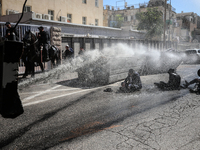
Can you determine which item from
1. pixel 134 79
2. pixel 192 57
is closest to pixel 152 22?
pixel 192 57

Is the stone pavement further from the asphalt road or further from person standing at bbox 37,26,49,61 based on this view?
person standing at bbox 37,26,49,61

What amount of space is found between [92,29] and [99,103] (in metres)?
20.0

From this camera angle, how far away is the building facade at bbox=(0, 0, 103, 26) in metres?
18.5

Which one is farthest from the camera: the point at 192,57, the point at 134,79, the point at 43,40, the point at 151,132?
the point at 192,57

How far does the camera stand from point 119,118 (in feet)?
16.3

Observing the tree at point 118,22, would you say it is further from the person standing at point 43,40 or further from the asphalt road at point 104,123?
the asphalt road at point 104,123

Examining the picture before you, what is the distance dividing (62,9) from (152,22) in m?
21.4

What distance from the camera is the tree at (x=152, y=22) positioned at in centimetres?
3831

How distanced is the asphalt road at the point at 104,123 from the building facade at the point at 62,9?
561 inches

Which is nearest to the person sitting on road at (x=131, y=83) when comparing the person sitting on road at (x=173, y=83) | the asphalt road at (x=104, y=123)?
the asphalt road at (x=104, y=123)

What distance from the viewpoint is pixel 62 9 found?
2378cm

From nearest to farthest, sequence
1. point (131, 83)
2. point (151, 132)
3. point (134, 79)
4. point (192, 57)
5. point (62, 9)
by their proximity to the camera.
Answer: point (151, 132) → point (131, 83) → point (134, 79) → point (192, 57) → point (62, 9)

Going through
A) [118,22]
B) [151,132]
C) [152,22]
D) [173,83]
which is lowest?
[151,132]

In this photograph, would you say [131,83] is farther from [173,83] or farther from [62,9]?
[62,9]
